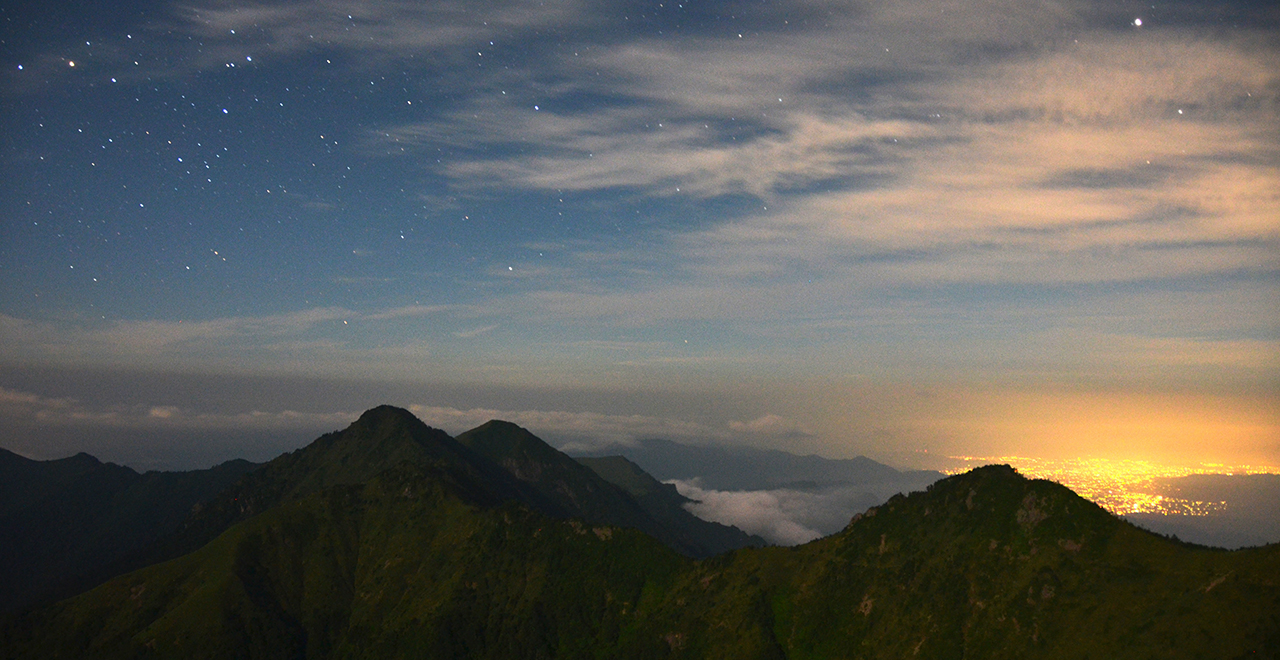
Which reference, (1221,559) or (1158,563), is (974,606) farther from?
(1221,559)

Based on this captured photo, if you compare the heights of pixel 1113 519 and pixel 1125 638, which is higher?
pixel 1113 519

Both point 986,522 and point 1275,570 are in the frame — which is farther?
point 986,522

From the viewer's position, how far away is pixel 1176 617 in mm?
142125

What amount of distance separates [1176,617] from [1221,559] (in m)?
21.0

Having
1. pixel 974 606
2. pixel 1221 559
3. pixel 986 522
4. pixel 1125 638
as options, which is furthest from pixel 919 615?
pixel 1221 559

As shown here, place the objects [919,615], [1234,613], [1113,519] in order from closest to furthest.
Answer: [1234,613], [1113,519], [919,615]

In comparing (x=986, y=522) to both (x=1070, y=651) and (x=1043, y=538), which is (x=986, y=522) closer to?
(x=1043, y=538)

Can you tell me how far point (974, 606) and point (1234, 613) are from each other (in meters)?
58.9

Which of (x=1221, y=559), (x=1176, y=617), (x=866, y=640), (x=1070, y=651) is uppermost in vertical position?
(x=1221, y=559)

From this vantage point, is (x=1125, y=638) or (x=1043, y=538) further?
(x=1043, y=538)

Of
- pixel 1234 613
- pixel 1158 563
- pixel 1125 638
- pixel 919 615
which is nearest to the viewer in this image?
pixel 1234 613

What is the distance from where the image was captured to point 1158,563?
161 m

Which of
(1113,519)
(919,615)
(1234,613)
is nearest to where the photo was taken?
(1234,613)

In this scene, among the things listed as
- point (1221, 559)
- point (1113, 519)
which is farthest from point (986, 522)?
point (1221, 559)
